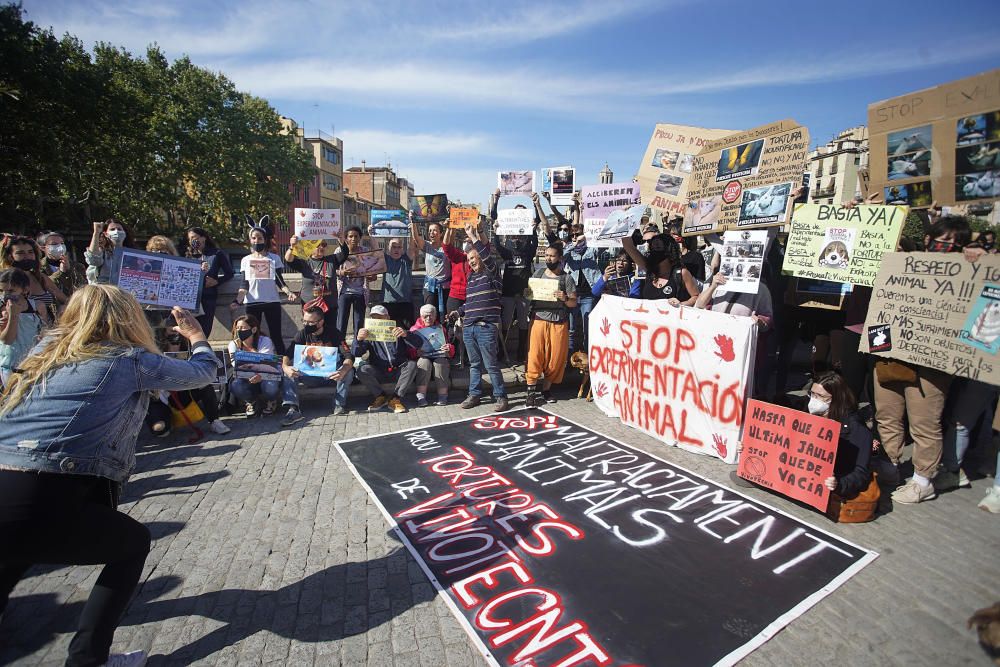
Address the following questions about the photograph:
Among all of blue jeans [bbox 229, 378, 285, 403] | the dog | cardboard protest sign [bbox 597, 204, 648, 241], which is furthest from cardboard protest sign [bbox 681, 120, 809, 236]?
blue jeans [bbox 229, 378, 285, 403]

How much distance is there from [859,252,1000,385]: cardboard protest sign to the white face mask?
64 centimetres

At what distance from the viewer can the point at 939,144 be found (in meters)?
4.07

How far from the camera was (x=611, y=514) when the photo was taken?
12.5 ft

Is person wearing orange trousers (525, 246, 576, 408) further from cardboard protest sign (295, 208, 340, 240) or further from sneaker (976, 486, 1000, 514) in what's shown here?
sneaker (976, 486, 1000, 514)

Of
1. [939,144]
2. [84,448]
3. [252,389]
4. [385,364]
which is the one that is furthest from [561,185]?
[84,448]

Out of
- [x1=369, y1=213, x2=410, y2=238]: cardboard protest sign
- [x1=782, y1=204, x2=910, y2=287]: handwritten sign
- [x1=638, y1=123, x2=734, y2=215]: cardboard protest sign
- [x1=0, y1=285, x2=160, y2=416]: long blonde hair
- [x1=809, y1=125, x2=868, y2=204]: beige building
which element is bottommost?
[x1=0, y1=285, x2=160, y2=416]: long blonde hair

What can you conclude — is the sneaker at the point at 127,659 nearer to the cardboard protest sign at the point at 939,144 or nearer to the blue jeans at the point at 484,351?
the blue jeans at the point at 484,351

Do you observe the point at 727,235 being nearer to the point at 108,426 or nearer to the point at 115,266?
the point at 108,426

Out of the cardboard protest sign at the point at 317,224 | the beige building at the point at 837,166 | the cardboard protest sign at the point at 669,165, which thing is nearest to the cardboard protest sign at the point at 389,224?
the cardboard protest sign at the point at 317,224

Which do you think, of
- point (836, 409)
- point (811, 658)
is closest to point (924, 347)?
point (836, 409)

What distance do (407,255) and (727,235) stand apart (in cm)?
457

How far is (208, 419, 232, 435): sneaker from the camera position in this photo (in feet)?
18.6

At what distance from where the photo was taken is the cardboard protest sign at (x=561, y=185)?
28.6 feet

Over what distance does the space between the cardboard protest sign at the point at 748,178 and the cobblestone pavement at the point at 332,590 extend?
266 centimetres
